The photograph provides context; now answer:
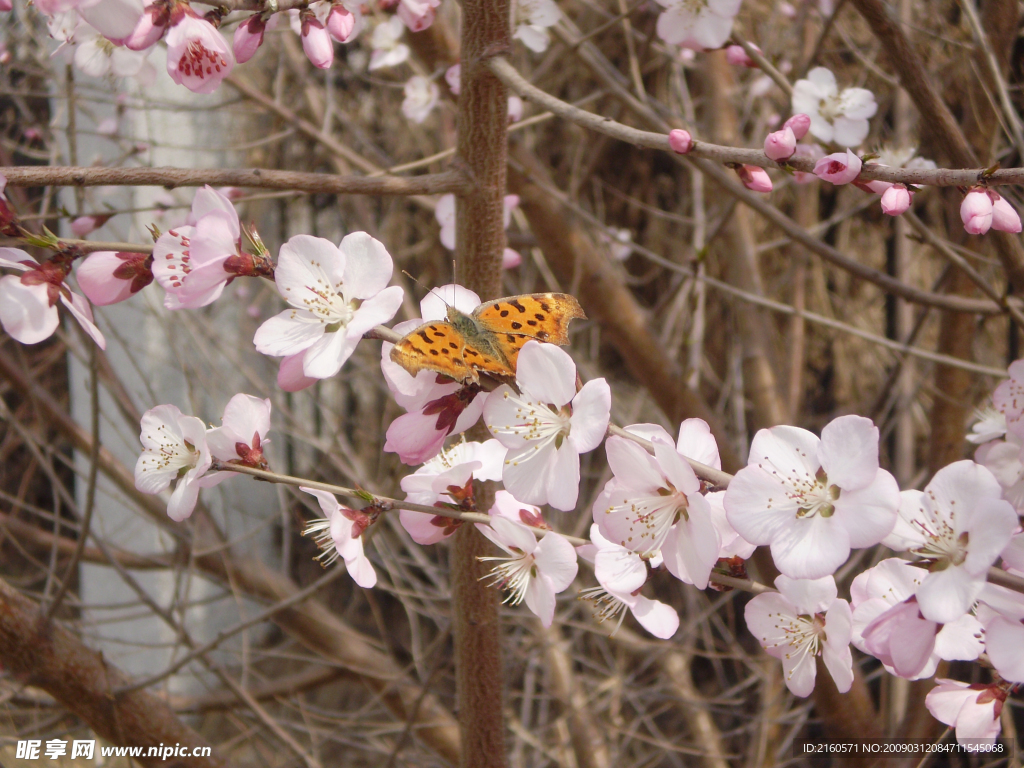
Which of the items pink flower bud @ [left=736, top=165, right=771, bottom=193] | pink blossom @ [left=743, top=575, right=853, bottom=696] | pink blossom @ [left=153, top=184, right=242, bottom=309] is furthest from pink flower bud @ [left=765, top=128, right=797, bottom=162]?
pink blossom @ [left=153, top=184, right=242, bottom=309]

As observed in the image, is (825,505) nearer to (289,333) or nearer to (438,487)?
Result: (438,487)

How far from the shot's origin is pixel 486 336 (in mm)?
826

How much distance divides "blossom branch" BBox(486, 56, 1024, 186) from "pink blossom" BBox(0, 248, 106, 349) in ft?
1.73

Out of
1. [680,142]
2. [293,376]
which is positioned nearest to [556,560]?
[293,376]

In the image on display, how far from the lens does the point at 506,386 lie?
773 mm

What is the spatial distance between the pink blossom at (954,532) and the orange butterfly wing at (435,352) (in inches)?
17.8

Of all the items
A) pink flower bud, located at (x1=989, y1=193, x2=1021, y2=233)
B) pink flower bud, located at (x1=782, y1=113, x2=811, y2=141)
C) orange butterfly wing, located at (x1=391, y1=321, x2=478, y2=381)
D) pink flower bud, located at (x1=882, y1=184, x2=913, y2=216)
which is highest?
pink flower bud, located at (x1=782, y1=113, x2=811, y2=141)

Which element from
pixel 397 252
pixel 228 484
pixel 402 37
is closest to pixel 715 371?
pixel 397 252

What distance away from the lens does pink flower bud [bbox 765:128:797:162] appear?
720mm

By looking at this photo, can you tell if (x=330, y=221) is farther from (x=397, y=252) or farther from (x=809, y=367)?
(x=809, y=367)

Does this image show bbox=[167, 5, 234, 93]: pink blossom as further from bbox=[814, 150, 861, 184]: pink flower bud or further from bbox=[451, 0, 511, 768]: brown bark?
bbox=[814, 150, 861, 184]: pink flower bud

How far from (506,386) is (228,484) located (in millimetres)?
2878

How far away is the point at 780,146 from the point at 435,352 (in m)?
0.40

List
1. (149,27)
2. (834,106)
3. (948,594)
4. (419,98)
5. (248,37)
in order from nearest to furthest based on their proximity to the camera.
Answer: (948,594) → (149,27) → (248,37) → (834,106) → (419,98)
